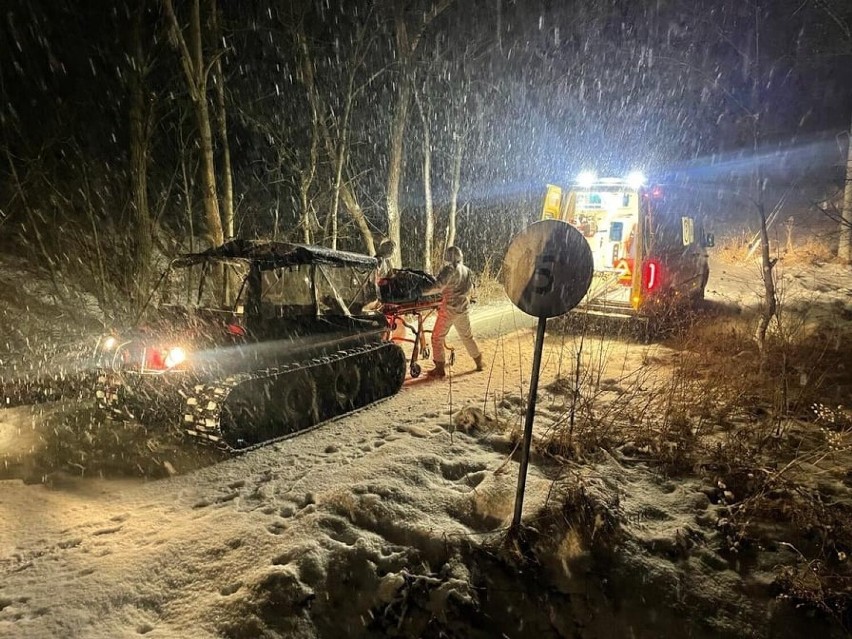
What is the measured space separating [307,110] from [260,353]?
44.8 feet

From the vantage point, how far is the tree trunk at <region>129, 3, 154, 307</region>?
8422mm

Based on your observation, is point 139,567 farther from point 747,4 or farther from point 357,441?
point 747,4

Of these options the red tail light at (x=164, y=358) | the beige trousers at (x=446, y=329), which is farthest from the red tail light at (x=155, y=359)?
the beige trousers at (x=446, y=329)

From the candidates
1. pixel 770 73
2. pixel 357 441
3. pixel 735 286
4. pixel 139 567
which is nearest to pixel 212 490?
pixel 139 567

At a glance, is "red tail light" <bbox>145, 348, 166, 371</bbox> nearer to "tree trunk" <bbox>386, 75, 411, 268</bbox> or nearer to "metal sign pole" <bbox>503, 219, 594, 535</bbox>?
"metal sign pole" <bbox>503, 219, 594, 535</bbox>

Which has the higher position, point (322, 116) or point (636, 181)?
point (322, 116)

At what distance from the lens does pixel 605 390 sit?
6.15 meters

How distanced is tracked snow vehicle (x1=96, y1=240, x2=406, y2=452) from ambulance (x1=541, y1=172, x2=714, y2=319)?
15.7 ft

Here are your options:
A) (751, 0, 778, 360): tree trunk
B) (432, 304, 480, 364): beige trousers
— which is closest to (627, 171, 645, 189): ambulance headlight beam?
(751, 0, 778, 360): tree trunk

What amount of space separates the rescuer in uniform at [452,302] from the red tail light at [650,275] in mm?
3827

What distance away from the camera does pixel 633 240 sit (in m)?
9.11

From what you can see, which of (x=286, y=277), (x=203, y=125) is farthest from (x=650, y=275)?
(x=203, y=125)

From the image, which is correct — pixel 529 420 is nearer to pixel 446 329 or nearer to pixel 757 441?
pixel 757 441

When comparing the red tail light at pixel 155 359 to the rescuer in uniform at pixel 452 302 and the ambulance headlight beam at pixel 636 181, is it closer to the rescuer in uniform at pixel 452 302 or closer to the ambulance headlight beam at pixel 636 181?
the rescuer in uniform at pixel 452 302
